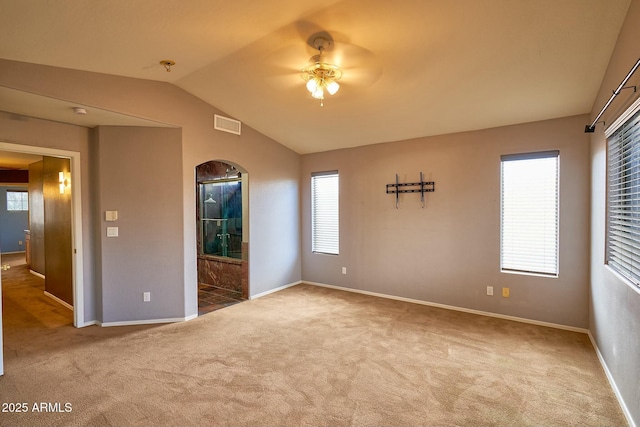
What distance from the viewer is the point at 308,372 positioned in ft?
8.82

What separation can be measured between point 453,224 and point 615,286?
1.93 meters

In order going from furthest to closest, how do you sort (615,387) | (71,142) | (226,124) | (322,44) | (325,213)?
(325,213) < (226,124) < (71,142) < (322,44) < (615,387)

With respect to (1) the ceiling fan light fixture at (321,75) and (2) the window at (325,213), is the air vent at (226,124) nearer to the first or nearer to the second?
(2) the window at (325,213)

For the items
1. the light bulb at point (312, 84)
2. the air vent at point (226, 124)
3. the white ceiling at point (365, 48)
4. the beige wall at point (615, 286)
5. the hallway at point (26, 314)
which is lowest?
the hallway at point (26, 314)

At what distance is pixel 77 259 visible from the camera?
3805mm

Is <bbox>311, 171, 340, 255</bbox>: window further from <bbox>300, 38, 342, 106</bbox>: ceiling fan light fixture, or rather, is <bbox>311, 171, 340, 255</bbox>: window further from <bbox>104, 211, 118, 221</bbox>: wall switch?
<bbox>104, 211, 118, 221</bbox>: wall switch

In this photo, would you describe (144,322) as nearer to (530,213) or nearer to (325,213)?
(325,213)

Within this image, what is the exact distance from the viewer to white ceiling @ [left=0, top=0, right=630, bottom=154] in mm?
2207

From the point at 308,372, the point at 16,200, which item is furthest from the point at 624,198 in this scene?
the point at 16,200

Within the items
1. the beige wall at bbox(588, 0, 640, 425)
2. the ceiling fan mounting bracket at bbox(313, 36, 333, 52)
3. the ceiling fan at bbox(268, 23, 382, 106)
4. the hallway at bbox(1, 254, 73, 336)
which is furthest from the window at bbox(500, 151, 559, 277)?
the hallway at bbox(1, 254, 73, 336)

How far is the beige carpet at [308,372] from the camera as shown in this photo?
2148 mm

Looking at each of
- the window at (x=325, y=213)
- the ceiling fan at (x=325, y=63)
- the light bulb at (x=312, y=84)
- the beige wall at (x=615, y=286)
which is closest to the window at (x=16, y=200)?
the window at (x=325, y=213)

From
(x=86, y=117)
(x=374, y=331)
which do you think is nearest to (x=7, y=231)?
(x=86, y=117)

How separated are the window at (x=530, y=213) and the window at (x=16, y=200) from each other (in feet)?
42.1
